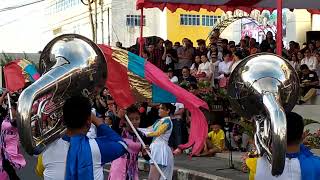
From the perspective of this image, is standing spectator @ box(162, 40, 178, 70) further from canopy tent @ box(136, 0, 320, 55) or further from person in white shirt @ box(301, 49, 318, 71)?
person in white shirt @ box(301, 49, 318, 71)

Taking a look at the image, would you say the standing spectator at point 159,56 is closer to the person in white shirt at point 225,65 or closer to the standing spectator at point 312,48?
the person in white shirt at point 225,65

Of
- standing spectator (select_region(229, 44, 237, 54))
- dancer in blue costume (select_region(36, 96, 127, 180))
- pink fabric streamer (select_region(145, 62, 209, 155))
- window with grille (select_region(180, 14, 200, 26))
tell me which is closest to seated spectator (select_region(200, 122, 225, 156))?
standing spectator (select_region(229, 44, 237, 54))

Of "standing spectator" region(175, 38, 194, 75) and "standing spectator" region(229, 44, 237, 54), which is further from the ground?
"standing spectator" region(229, 44, 237, 54)

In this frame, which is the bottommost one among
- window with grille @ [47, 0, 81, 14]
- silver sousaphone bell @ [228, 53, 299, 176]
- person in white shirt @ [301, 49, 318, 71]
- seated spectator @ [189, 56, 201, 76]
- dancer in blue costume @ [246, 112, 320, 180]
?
seated spectator @ [189, 56, 201, 76]

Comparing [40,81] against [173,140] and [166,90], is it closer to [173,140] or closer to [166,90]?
[166,90]

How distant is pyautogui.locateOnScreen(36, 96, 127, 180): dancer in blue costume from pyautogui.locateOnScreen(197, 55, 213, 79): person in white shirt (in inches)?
425

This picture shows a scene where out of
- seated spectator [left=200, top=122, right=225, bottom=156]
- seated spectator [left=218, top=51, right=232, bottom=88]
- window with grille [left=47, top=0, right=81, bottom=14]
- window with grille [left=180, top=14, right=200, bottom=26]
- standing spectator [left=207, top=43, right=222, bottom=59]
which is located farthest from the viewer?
window with grille [left=47, top=0, right=81, bottom=14]

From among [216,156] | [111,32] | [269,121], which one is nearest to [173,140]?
[216,156]

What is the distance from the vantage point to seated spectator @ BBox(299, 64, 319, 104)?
13.4 metres

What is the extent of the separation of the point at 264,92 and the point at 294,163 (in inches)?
20.0

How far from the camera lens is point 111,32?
5100 centimetres

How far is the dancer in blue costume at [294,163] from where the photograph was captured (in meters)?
3.75

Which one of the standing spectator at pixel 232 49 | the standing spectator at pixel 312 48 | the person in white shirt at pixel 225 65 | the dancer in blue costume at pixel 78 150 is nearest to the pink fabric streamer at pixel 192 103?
the dancer in blue costume at pixel 78 150

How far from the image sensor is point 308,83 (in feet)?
43.9
